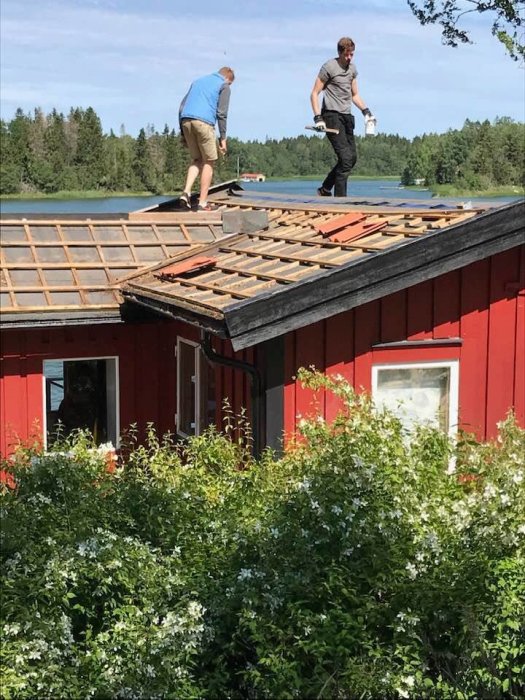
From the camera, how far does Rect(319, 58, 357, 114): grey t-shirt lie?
1250 cm

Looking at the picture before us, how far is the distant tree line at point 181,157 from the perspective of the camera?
2403 cm

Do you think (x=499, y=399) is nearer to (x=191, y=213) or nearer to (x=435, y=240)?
(x=435, y=240)

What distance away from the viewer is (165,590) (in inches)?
198

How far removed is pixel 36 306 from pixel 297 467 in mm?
4453

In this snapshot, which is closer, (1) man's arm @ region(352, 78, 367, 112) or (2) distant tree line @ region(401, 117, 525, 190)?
(1) man's arm @ region(352, 78, 367, 112)

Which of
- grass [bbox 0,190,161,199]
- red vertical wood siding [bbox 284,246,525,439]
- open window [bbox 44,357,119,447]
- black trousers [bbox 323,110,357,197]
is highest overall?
black trousers [bbox 323,110,357,197]

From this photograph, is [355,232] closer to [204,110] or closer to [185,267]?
[185,267]

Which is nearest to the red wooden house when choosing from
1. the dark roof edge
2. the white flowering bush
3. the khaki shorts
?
the dark roof edge

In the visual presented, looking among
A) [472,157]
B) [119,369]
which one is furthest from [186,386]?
[472,157]

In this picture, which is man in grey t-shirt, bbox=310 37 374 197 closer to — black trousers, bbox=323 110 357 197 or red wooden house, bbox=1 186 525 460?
black trousers, bbox=323 110 357 197

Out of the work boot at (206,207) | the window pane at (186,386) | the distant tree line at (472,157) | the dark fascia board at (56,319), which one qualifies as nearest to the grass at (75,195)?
the distant tree line at (472,157)

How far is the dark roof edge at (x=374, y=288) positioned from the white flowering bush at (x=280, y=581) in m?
1.80

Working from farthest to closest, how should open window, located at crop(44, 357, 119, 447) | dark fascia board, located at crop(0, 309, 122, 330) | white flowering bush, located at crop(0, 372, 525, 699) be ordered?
open window, located at crop(44, 357, 119, 447) < dark fascia board, located at crop(0, 309, 122, 330) < white flowering bush, located at crop(0, 372, 525, 699)

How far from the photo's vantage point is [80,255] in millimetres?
10812
